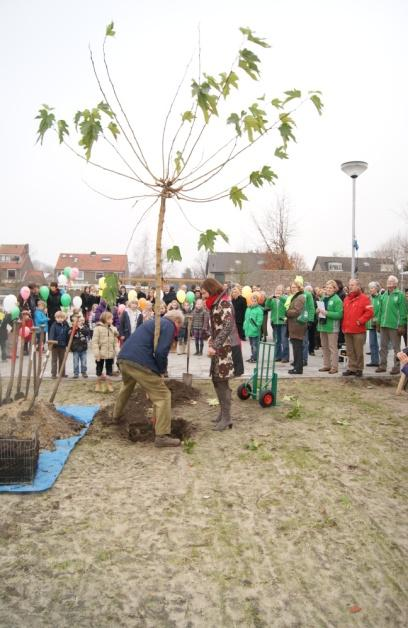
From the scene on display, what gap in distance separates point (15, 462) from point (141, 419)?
2.46 m

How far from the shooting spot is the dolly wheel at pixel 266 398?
743cm

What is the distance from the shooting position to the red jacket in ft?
31.0

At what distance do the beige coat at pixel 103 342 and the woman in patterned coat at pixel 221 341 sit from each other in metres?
3.43

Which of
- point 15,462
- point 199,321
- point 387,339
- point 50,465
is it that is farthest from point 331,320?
point 15,462

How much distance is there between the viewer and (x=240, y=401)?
8.02 meters

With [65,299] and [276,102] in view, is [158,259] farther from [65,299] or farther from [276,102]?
[65,299]

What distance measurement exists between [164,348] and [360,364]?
19.1 ft

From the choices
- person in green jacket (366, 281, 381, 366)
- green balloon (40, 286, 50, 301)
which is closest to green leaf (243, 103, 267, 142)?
person in green jacket (366, 281, 381, 366)

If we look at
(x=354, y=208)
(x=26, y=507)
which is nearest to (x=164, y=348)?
(x=26, y=507)

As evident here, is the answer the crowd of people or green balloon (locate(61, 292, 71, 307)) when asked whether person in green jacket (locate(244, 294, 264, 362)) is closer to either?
the crowd of people

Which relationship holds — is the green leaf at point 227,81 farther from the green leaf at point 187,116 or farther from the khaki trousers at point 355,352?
the khaki trousers at point 355,352

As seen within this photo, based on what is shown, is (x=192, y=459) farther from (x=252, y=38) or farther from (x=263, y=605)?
(x=252, y=38)

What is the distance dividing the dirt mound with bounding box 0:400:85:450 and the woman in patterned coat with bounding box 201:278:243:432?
6.46ft

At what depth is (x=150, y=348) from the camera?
571 cm
